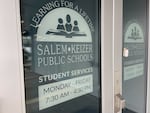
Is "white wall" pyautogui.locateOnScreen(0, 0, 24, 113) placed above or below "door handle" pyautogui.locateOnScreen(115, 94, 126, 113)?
above

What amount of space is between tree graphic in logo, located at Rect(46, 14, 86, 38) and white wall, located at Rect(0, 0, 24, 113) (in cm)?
20

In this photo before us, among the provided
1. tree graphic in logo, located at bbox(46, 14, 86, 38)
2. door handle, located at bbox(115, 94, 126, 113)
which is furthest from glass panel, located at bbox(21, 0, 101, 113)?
door handle, located at bbox(115, 94, 126, 113)

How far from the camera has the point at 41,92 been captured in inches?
34.3

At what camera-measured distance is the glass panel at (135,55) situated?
4.30ft

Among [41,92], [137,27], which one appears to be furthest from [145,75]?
[41,92]

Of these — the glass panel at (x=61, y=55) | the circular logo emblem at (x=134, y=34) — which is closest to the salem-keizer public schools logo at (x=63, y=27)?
the glass panel at (x=61, y=55)

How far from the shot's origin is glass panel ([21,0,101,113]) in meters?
0.82

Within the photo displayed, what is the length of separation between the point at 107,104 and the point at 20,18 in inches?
32.0

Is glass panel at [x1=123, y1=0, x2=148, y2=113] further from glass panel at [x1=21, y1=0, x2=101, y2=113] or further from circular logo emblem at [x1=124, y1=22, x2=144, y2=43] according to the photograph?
glass panel at [x1=21, y1=0, x2=101, y2=113]

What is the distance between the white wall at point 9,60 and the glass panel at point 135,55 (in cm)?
83

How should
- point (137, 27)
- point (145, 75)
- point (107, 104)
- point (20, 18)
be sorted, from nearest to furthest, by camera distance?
point (20, 18) → point (107, 104) → point (137, 27) → point (145, 75)

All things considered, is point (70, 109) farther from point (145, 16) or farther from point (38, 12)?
point (145, 16)

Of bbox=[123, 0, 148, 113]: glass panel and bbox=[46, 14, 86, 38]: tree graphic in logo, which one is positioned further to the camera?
bbox=[123, 0, 148, 113]: glass panel

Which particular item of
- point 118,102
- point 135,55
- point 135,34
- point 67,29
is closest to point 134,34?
point 135,34
